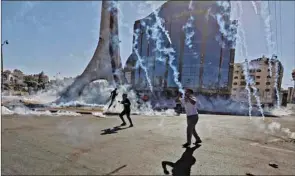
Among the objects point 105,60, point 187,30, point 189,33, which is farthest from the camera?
point 105,60

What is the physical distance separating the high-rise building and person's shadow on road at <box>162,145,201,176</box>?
1.04 meters

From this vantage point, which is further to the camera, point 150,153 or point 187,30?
point 150,153

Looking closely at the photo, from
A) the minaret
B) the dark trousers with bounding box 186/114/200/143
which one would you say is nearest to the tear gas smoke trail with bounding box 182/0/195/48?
the dark trousers with bounding box 186/114/200/143

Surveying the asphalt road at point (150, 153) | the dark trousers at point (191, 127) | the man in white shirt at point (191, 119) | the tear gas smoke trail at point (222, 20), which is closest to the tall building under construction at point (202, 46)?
the tear gas smoke trail at point (222, 20)

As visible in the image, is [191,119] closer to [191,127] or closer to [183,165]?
[191,127]

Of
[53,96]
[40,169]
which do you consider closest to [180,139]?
[40,169]

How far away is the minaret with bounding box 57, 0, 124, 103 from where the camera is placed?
11.5 metres

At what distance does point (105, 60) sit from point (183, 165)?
1003 centimetres

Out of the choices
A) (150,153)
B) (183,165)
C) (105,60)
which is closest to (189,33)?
(183,165)

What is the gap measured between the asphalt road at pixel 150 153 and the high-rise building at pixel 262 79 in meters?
0.33

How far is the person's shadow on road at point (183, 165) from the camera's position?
8.14 ft

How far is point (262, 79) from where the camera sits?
7.13 feet

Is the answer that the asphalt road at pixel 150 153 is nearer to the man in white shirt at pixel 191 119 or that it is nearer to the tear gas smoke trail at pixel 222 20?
the man in white shirt at pixel 191 119

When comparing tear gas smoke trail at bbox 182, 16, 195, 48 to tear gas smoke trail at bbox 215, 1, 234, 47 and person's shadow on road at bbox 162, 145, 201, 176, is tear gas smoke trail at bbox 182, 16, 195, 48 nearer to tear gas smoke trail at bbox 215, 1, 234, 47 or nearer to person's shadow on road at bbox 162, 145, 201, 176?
tear gas smoke trail at bbox 215, 1, 234, 47
